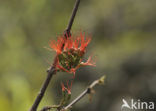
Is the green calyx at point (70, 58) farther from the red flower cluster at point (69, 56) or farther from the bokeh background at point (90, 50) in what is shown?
the bokeh background at point (90, 50)

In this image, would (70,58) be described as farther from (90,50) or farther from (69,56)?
(90,50)

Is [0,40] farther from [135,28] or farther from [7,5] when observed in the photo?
[135,28]

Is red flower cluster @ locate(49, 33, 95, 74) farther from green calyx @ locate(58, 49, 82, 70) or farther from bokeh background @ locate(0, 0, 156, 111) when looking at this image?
bokeh background @ locate(0, 0, 156, 111)

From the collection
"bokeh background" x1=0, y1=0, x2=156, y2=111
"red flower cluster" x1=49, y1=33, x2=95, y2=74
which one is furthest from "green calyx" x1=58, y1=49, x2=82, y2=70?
"bokeh background" x1=0, y1=0, x2=156, y2=111

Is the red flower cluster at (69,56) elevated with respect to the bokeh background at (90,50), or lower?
elevated

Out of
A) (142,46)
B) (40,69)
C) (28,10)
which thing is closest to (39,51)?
(40,69)

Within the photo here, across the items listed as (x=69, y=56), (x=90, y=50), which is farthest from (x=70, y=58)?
(x=90, y=50)

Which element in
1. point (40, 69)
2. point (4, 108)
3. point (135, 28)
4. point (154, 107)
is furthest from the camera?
point (135, 28)

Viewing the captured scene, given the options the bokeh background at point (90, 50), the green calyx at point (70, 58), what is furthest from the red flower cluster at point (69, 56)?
the bokeh background at point (90, 50)
